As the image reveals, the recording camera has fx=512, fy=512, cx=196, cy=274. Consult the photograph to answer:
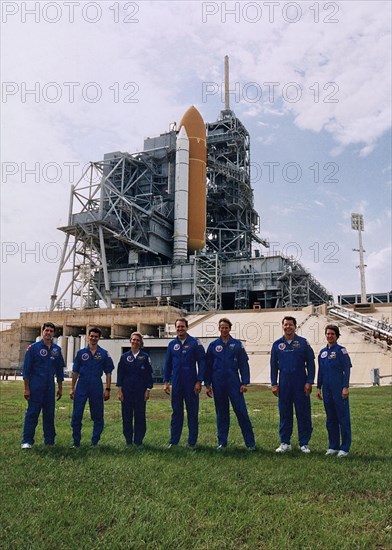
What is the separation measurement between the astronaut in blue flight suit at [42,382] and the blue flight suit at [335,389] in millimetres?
4335

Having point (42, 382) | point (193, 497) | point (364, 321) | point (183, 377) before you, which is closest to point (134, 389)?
point (183, 377)

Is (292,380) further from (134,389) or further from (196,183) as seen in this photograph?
(196,183)

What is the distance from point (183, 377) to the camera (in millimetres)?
8430

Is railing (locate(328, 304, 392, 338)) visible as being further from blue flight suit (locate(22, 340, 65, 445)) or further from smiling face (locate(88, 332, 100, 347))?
blue flight suit (locate(22, 340, 65, 445))

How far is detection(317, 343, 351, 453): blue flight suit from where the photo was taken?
306 inches

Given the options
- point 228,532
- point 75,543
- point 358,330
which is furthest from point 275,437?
point 358,330

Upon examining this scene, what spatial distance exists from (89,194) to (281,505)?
55560 millimetres

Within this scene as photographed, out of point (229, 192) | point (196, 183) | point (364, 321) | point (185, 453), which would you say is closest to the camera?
point (185, 453)

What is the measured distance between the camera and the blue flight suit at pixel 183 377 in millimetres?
8320

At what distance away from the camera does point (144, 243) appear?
57.5m

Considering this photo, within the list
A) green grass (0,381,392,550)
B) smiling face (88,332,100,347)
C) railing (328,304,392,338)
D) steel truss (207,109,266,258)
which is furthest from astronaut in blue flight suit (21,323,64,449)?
steel truss (207,109,266,258)

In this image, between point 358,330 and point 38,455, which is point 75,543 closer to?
point 38,455

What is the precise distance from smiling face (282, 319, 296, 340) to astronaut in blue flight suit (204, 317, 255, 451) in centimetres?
79

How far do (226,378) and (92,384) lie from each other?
7.27 ft
